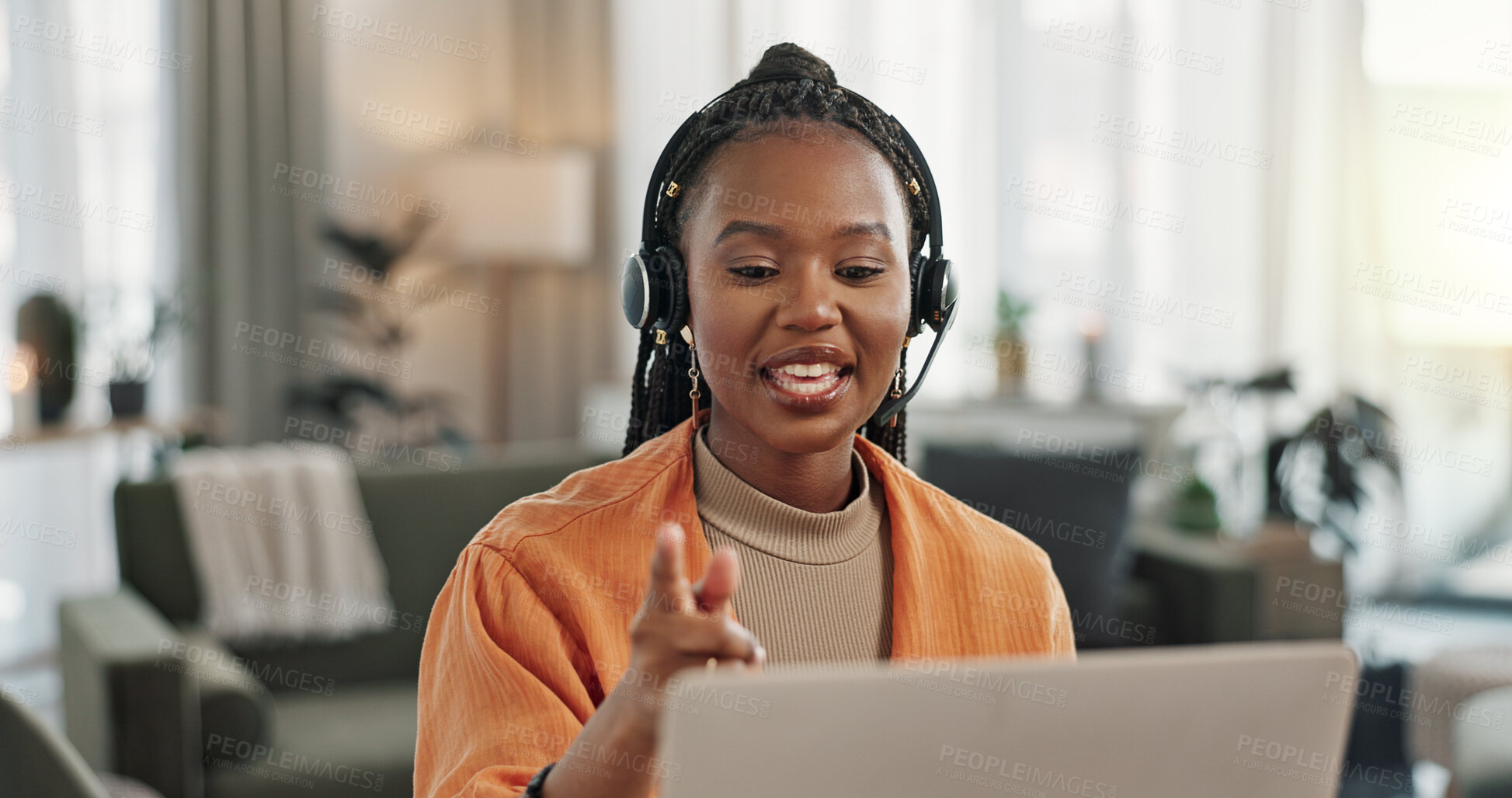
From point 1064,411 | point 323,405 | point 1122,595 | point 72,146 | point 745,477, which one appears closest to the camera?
point 745,477

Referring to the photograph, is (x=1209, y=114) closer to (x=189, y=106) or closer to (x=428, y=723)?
(x=189, y=106)

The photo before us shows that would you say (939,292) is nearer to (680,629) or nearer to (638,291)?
(638,291)

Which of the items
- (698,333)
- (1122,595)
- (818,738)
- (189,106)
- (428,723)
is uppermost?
(189,106)

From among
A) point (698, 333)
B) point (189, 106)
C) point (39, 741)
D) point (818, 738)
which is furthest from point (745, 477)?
point (189, 106)

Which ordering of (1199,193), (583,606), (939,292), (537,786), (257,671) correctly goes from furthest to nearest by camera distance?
(1199,193), (257,671), (939,292), (583,606), (537,786)

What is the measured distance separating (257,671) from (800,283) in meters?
1.92

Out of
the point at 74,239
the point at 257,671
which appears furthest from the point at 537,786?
the point at 74,239

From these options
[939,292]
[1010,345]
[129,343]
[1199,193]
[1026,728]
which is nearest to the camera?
[1026,728]

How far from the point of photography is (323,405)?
4.00 metres

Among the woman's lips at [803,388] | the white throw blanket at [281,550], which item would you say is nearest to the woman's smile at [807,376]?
the woman's lips at [803,388]

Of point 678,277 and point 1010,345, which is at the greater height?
point 678,277

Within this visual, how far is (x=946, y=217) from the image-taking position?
425cm

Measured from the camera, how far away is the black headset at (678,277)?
2.94 ft

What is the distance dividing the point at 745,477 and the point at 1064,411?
2.93 m
